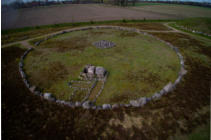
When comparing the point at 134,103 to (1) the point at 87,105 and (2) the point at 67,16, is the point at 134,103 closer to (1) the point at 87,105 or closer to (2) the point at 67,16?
(1) the point at 87,105

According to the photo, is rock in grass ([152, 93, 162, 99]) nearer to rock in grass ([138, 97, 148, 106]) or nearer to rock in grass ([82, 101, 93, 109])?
rock in grass ([138, 97, 148, 106])

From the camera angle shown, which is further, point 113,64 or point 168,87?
point 113,64

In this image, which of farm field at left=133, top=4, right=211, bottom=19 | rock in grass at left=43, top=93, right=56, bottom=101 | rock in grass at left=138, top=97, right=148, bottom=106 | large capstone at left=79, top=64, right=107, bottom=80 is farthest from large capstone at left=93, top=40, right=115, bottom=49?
farm field at left=133, top=4, right=211, bottom=19

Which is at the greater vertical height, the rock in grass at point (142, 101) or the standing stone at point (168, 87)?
the standing stone at point (168, 87)

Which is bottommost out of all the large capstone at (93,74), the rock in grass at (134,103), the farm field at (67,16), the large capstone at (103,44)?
the rock in grass at (134,103)

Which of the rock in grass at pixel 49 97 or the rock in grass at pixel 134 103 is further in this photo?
the rock in grass at pixel 49 97

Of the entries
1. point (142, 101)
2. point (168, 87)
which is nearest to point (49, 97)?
point (142, 101)

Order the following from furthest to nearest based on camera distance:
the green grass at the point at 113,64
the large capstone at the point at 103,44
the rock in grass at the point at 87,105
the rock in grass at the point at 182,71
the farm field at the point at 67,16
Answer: the farm field at the point at 67,16
the large capstone at the point at 103,44
the rock in grass at the point at 182,71
the green grass at the point at 113,64
the rock in grass at the point at 87,105

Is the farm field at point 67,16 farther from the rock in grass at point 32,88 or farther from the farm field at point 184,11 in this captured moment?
the rock in grass at point 32,88

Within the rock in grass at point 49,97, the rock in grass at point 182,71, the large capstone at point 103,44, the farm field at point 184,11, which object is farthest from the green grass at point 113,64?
the farm field at point 184,11
